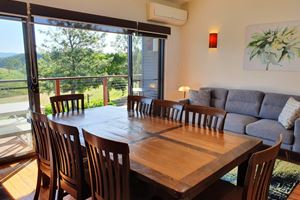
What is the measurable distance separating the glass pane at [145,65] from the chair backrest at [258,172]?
3365mm

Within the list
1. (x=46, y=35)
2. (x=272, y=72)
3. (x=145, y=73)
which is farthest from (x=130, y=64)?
(x=272, y=72)

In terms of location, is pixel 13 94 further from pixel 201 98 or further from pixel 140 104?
pixel 201 98

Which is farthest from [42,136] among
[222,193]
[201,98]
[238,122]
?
[201,98]

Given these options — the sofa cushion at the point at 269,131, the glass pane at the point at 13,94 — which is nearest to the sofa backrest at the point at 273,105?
the sofa cushion at the point at 269,131

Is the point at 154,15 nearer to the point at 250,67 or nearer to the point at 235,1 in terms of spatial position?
the point at 235,1

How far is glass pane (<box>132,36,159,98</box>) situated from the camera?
174 inches

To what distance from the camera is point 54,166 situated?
1.88 metres

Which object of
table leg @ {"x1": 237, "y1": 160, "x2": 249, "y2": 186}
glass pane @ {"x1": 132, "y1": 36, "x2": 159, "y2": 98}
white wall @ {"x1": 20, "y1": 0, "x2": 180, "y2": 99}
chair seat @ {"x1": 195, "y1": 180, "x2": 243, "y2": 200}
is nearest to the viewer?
chair seat @ {"x1": 195, "y1": 180, "x2": 243, "y2": 200}

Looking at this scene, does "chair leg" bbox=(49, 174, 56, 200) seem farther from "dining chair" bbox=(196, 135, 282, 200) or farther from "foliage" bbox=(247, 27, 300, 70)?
"foliage" bbox=(247, 27, 300, 70)

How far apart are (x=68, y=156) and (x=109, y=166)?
20.7 inches

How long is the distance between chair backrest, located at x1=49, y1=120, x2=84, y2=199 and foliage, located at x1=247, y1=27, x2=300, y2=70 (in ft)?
11.9

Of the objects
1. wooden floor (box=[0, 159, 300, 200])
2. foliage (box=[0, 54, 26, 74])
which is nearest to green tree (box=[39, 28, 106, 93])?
foliage (box=[0, 54, 26, 74])

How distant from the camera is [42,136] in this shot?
199 cm

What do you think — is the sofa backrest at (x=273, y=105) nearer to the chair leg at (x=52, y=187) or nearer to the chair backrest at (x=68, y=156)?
the chair backrest at (x=68, y=156)
